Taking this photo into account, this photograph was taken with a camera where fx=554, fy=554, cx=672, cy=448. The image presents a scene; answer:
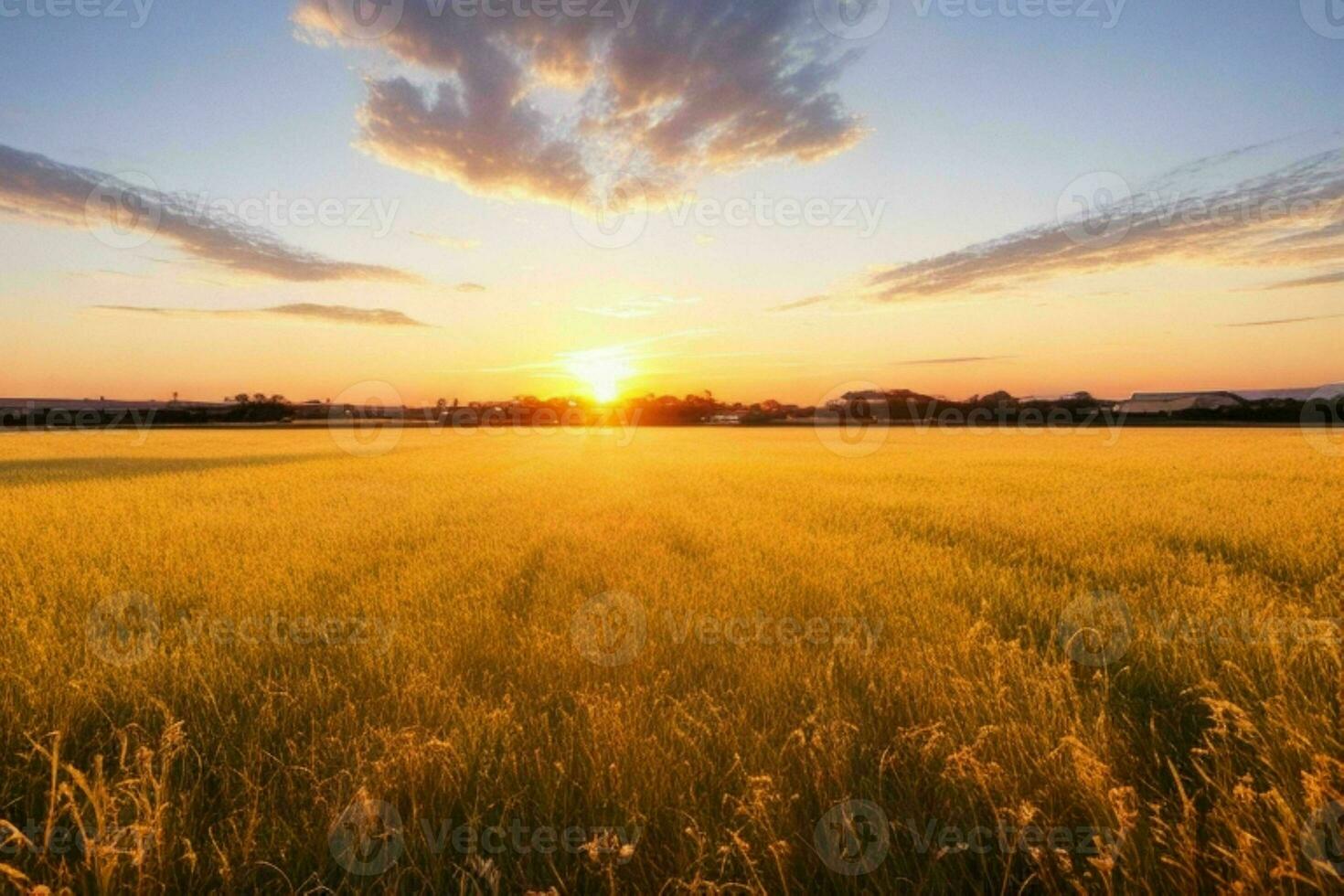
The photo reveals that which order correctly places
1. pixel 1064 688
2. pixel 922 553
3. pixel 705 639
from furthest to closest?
pixel 922 553, pixel 705 639, pixel 1064 688

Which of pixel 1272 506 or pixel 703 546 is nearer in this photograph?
pixel 703 546

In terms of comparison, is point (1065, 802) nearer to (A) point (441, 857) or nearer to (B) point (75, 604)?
(A) point (441, 857)

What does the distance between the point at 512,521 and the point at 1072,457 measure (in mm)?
28267

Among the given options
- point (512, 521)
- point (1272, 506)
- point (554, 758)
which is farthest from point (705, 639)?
point (1272, 506)

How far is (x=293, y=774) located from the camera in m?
2.83
